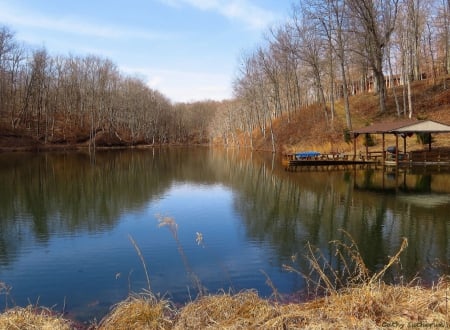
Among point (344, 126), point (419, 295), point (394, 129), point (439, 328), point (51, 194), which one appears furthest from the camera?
point (344, 126)

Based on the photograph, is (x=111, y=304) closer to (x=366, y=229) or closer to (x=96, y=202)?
(x=366, y=229)

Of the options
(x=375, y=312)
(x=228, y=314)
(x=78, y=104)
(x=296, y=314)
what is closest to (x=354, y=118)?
(x=375, y=312)

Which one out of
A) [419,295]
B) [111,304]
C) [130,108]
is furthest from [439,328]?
[130,108]

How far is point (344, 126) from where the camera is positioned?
44.8 meters

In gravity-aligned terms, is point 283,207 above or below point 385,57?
below

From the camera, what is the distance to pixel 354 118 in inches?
1848

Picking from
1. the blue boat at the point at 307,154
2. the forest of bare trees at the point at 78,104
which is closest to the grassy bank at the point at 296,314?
the blue boat at the point at 307,154

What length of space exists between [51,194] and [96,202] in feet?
13.2

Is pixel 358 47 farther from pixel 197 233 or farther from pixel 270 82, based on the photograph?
pixel 197 233

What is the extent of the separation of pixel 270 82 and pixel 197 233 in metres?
55.8

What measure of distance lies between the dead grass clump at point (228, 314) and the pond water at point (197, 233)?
0.55 metres

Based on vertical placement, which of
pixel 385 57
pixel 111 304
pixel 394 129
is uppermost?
pixel 385 57

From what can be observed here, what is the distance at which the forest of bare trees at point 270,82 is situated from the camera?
43.7 metres

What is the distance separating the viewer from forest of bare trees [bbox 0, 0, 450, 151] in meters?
43.7
